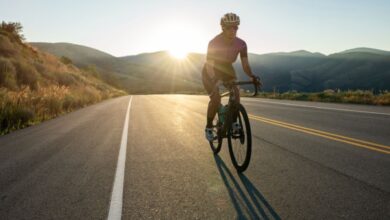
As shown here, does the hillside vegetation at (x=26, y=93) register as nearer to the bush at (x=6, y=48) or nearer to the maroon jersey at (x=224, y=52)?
the bush at (x=6, y=48)

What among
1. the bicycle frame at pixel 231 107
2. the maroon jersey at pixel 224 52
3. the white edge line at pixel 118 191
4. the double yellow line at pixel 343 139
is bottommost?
the white edge line at pixel 118 191

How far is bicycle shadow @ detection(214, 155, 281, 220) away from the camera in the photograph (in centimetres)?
381

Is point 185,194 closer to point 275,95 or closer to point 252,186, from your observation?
point 252,186

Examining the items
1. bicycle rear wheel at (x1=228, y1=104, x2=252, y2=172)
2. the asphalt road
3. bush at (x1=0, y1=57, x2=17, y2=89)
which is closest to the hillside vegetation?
bush at (x1=0, y1=57, x2=17, y2=89)

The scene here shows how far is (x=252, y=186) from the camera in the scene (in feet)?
15.8

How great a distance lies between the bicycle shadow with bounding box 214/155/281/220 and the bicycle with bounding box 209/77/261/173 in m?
0.35

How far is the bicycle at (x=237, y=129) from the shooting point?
5.44 m

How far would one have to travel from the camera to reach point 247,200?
13.9ft

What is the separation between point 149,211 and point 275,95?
27335 mm

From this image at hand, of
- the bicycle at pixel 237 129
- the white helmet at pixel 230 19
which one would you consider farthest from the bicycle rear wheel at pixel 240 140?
the white helmet at pixel 230 19

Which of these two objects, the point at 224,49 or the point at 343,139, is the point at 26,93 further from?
the point at 343,139

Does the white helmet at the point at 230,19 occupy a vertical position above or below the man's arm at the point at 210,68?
above

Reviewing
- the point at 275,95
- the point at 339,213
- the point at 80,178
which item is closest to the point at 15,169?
the point at 80,178

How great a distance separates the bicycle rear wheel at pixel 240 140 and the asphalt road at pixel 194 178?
0.55ft
